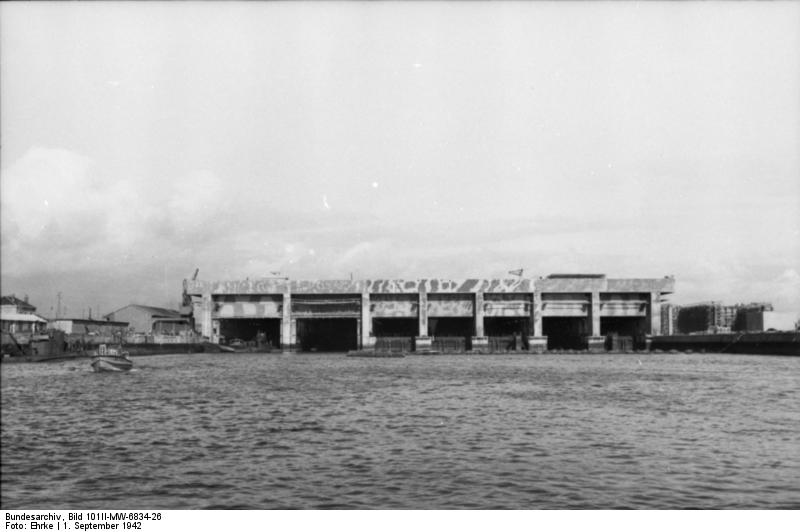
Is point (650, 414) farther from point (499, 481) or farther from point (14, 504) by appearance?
point (14, 504)

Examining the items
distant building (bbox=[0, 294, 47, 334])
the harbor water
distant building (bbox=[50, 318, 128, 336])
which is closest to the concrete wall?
distant building (bbox=[50, 318, 128, 336])

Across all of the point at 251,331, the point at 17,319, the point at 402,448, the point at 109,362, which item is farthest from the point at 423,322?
the point at 402,448

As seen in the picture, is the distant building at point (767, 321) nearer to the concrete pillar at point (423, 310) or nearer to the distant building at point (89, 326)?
the concrete pillar at point (423, 310)

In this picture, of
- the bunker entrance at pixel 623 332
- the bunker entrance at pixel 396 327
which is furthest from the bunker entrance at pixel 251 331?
the bunker entrance at pixel 623 332

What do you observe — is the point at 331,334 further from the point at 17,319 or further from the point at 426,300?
the point at 17,319

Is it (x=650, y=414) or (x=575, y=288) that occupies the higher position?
(x=575, y=288)
